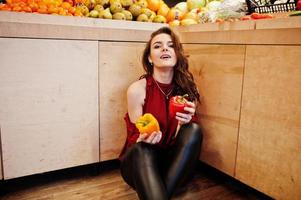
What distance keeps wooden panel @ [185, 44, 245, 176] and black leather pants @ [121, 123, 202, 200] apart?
0.71 ft

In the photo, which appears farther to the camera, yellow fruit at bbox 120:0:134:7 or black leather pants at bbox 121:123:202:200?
yellow fruit at bbox 120:0:134:7

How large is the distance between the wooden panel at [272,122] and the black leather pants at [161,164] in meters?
0.26

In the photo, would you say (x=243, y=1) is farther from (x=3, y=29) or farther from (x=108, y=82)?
(x=3, y=29)

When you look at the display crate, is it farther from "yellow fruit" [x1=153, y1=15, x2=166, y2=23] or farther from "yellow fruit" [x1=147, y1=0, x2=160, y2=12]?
"yellow fruit" [x1=147, y1=0, x2=160, y2=12]

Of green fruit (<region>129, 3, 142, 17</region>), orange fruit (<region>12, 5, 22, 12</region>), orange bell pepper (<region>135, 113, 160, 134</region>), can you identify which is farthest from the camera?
green fruit (<region>129, 3, 142, 17</region>)

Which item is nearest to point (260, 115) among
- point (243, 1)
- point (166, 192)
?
point (166, 192)

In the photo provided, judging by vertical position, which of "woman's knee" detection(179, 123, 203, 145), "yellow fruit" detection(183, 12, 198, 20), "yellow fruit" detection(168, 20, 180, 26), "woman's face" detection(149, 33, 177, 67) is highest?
"yellow fruit" detection(183, 12, 198, 20)

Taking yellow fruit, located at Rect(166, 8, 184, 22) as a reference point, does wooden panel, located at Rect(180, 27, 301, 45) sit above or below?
below

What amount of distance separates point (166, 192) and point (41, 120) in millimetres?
693

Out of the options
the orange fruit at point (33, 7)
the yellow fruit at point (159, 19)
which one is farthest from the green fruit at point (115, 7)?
the orange fruit at point (33, 7)

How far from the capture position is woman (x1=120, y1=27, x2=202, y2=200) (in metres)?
1.11

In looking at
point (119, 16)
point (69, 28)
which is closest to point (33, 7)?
point (69, 28)

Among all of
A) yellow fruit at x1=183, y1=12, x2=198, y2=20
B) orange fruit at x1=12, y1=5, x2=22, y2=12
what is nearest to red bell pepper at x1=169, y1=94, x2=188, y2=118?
yellow fruit at x1=183, y1=12, x2=198, y2=20

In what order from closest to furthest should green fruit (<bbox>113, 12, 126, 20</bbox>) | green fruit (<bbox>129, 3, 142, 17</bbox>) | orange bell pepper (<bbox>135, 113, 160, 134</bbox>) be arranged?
orange bell pepper (<bbox>135, 113, 160, 134</bbox>) → green fruit (<bbox>113, 12, 126, 20</bbox>) → green fruit (<bbox>129, 3, 142, 17</bbox>)
